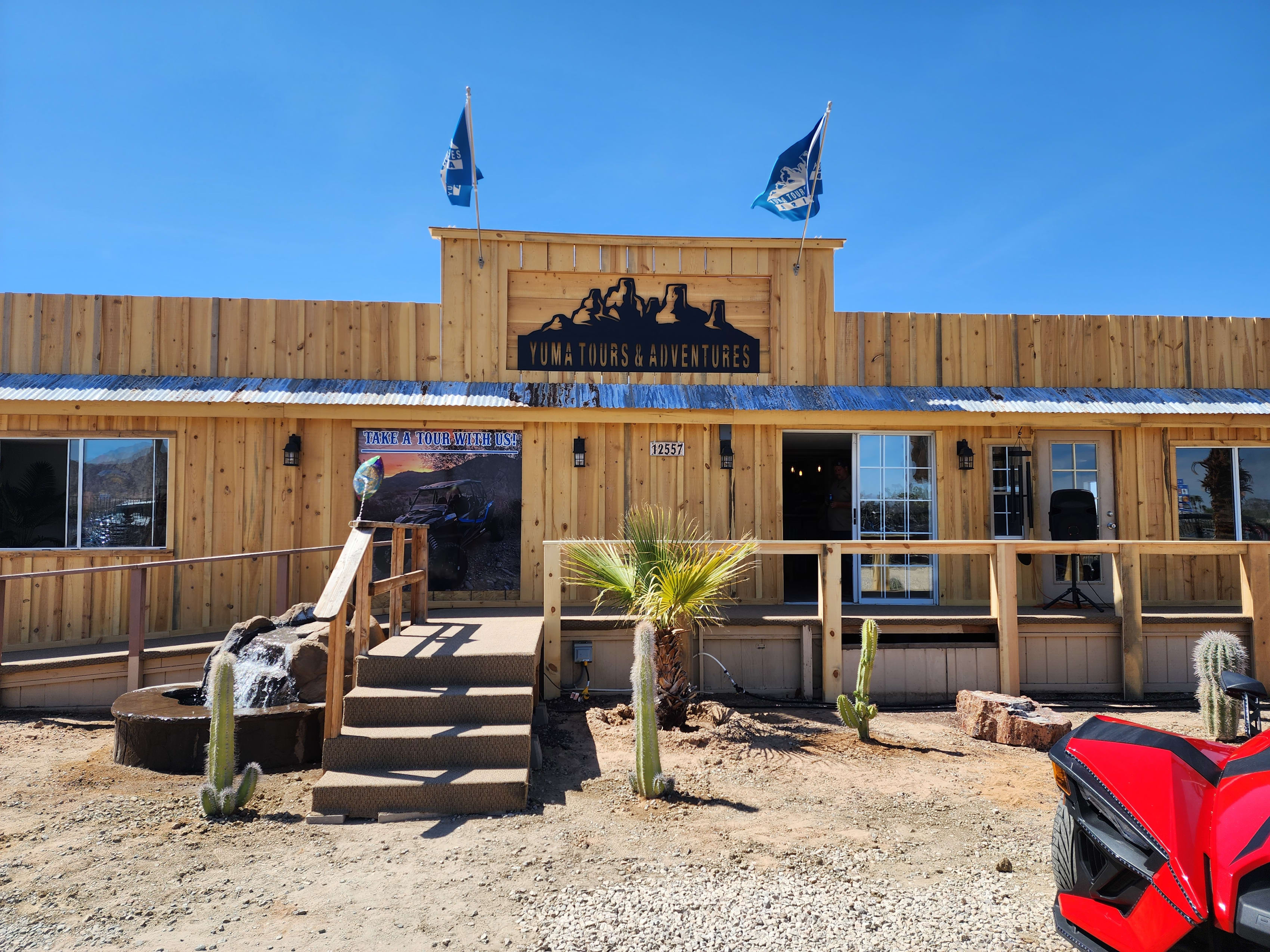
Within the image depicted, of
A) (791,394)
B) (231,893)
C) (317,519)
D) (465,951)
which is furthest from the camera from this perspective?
(791,394)

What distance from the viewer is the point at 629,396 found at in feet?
25.8

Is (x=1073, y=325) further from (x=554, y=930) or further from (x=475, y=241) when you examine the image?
(x=554, y=930)

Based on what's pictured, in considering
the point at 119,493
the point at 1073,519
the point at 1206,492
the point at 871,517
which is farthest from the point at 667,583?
the point at 1206,492

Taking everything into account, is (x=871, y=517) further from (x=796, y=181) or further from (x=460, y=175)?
(x=460, y=175)

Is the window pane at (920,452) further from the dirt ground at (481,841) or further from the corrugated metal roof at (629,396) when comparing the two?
the dirt ground at (481,841)

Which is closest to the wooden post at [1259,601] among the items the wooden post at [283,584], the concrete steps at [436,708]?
the concrete steps at [436,708]

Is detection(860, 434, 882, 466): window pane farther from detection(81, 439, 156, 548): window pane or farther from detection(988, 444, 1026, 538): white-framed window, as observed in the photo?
detection(81, 439, 156, 548): window pane

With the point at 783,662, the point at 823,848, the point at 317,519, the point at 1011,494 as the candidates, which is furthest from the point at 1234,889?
the point at 317,519

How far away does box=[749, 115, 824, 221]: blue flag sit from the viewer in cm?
834

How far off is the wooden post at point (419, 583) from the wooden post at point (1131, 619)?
5903 mm

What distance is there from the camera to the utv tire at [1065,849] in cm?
249

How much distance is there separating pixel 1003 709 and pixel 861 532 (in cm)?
317

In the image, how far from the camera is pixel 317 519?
24.9 feet

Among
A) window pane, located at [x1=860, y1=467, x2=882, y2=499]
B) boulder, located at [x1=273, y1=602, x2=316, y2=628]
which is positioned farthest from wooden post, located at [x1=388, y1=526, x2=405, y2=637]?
window pane, located at [x1=860, y1=467, x2=882, y2=499]
